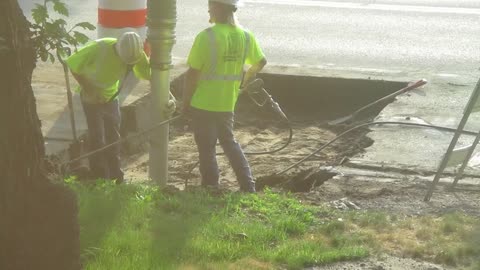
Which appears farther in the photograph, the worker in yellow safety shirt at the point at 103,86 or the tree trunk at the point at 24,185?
the worker in yellow safety shirt at the point at 103,86

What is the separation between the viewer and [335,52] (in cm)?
1184

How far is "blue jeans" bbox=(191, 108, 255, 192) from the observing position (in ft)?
24.0

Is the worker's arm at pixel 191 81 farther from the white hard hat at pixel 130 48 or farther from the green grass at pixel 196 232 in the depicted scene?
the green grass at pixel 196 232

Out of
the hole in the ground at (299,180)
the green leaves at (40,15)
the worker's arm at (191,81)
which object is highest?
the green leaves at (40,15)

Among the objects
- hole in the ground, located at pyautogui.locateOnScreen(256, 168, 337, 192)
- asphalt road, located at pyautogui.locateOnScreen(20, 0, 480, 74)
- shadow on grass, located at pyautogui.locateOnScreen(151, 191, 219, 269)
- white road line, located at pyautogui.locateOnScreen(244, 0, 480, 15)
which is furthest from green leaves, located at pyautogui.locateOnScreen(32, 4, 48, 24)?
white road line, located at pyautogui.locateOnScreen(244, 0, 480, 15)

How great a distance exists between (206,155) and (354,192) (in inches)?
47.1

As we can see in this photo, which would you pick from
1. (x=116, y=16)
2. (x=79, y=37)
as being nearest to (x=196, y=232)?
(x=79, y=37)

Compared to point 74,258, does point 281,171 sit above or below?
below

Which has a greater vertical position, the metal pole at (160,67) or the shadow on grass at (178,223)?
the metal pole at (160,67)

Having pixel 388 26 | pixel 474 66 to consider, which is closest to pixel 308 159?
pixel 474 66

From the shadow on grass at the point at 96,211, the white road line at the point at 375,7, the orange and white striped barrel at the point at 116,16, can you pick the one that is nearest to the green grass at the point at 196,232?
the shadow on grass at the point at 96,211

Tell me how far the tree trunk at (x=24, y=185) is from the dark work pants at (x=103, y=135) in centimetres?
350

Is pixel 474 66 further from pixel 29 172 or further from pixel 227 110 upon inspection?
pixel 29 172

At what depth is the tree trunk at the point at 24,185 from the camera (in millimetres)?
3631
